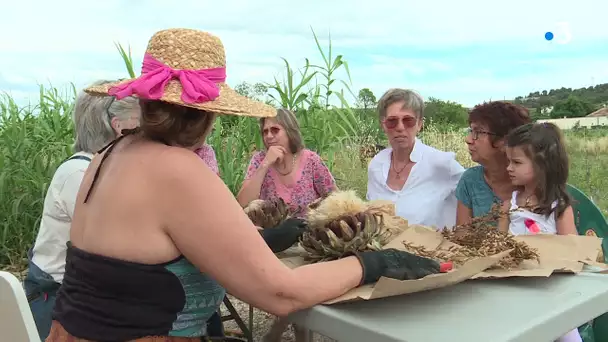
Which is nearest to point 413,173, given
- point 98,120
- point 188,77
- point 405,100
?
point 405,100

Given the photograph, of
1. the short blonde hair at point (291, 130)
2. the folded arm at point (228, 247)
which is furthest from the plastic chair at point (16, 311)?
the short blonde hair at point (291, 130)

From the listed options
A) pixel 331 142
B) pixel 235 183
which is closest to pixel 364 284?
pixel 235 183

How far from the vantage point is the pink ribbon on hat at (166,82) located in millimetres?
1412

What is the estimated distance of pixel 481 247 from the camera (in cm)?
162

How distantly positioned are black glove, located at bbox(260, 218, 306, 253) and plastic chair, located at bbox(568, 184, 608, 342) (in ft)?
4.26

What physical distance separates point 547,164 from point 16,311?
6.72 ft

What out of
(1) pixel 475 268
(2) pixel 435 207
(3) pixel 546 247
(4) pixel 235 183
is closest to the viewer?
(1) pixel 475 268

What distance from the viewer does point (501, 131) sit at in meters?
2.77

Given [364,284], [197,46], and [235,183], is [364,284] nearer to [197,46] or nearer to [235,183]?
[197,46]

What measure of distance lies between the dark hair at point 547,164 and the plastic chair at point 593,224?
0.36 feet

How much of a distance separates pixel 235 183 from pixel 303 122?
0.79 meters

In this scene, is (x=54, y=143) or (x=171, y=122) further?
(x=54, y=143)

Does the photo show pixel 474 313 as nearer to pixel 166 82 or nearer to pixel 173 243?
pixel 173 243

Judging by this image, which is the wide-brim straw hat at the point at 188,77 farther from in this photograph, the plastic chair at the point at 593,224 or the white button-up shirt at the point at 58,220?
the plastic chair at the point at 593,224
